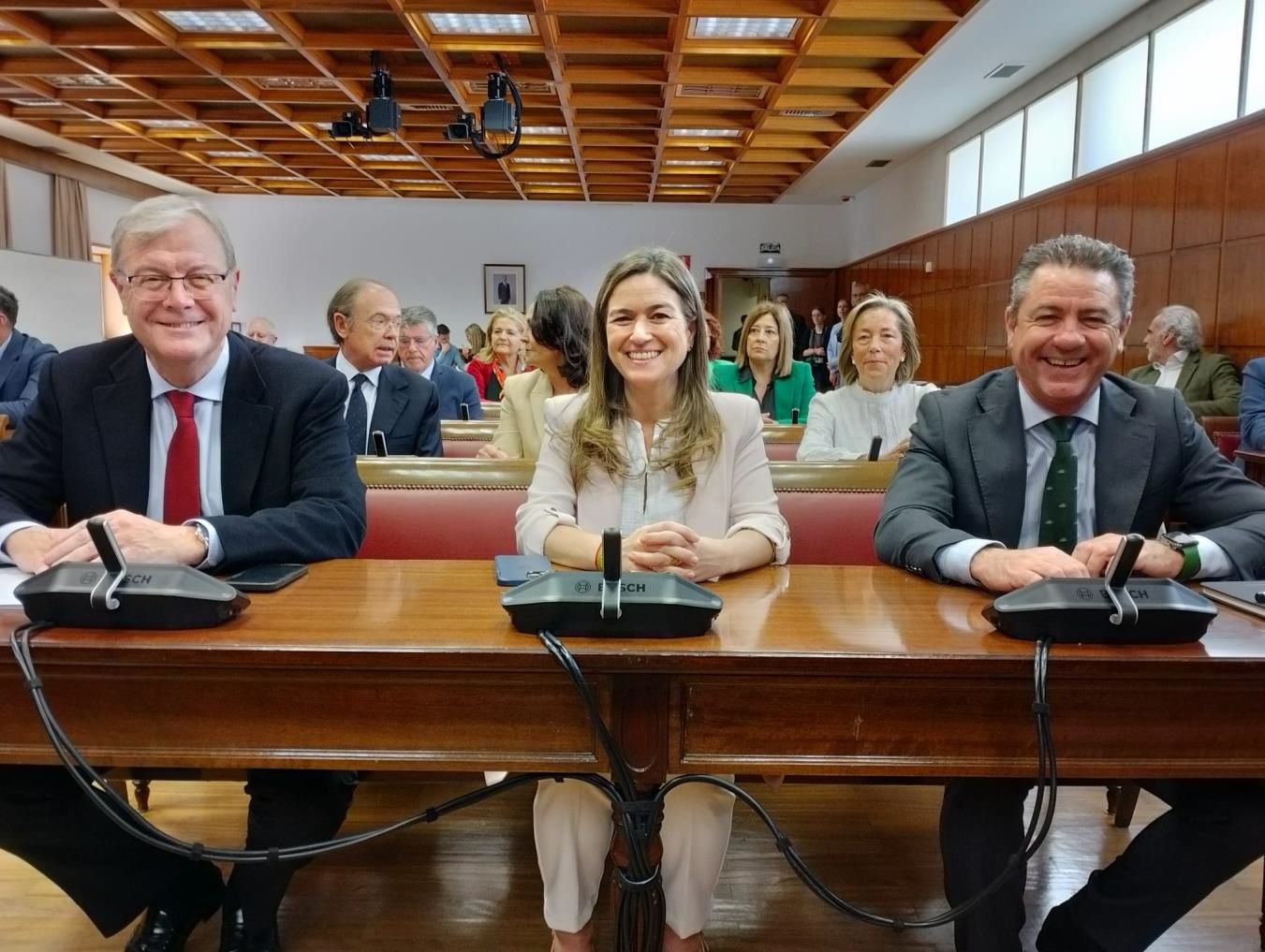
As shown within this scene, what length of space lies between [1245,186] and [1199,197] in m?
0.37

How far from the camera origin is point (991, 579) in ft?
4.02

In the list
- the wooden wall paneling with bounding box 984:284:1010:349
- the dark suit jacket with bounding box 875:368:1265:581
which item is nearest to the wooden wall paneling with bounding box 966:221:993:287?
the wooden wall paneling with bounding box 984:284:1010:349

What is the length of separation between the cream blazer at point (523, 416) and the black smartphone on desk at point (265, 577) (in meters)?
1.84

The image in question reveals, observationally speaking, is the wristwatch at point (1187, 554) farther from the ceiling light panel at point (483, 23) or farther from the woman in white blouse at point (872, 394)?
the ceiling light panel at point (483, 23)

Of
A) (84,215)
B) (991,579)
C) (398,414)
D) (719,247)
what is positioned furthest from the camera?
(719,247)

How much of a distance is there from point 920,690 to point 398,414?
2.63 meters

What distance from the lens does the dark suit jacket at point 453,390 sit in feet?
15.0

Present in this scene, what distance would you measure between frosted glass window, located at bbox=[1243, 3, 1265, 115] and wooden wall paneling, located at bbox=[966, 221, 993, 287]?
306 cm

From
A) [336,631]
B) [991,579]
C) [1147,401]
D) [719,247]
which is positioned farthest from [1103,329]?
[719,247]

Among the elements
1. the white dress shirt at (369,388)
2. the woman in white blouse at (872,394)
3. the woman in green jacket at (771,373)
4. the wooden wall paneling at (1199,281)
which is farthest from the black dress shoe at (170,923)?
the wooden wall paneling at (1199,281)

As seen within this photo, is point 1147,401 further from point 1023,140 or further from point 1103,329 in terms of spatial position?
point 1023,140

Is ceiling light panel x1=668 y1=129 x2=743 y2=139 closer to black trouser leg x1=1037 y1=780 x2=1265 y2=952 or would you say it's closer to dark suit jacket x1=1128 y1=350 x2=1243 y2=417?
dark suit jacket x1=1128 y1=350 x2=1243 y2=417

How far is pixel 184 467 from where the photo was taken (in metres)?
1.50

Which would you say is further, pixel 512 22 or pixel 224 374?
pixel 512 22
